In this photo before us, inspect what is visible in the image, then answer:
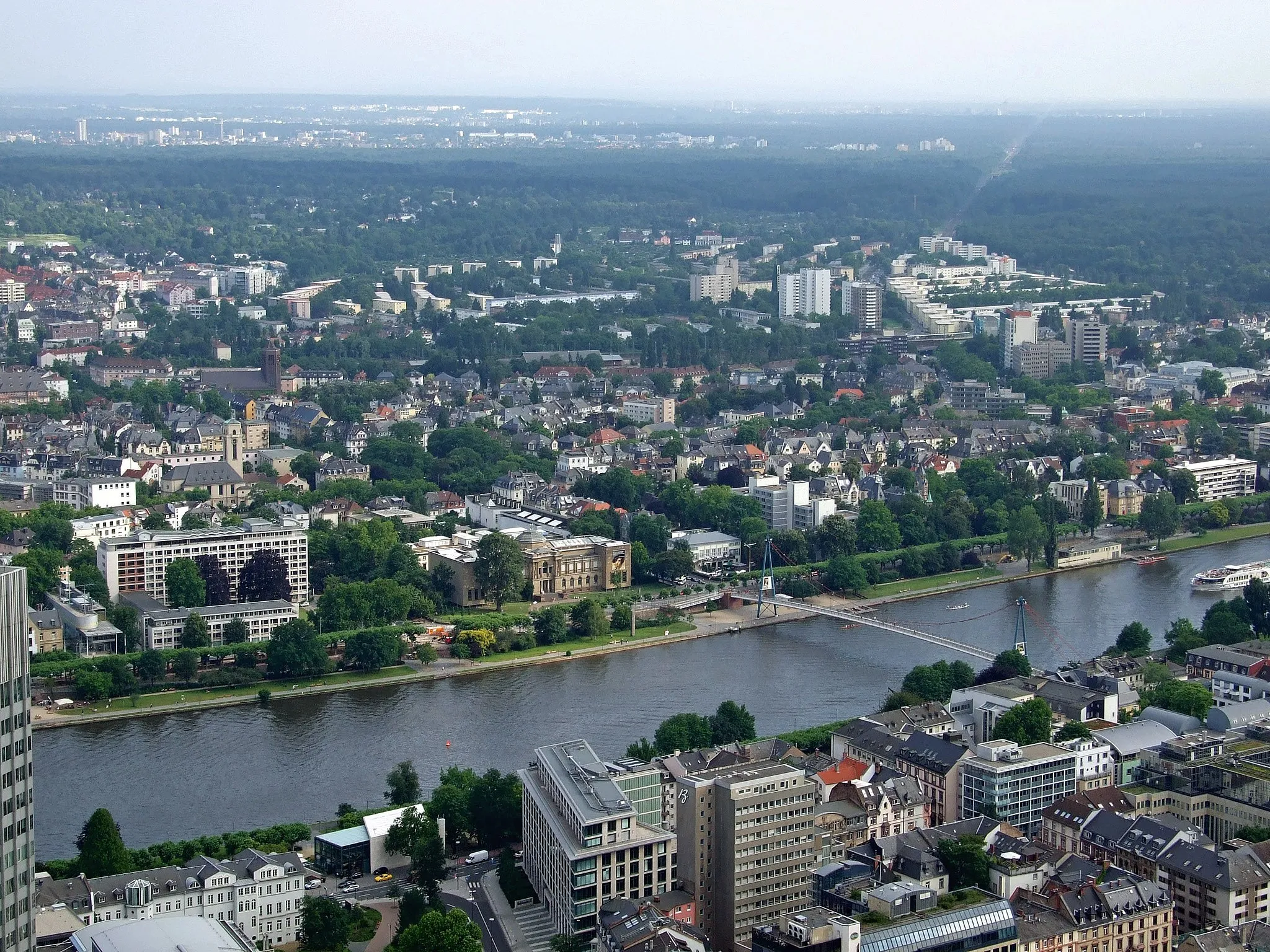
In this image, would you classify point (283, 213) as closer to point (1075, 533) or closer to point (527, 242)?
point (527, 242)

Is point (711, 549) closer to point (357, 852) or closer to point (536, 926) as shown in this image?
point (357, 852)

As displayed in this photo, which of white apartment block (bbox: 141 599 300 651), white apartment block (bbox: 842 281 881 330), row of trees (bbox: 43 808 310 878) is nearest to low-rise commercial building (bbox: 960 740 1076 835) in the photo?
row of trees (bbox: 43 808 310 878)

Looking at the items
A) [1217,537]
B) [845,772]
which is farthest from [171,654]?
[1217,537]

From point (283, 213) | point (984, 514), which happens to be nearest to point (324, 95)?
point (283, 213)

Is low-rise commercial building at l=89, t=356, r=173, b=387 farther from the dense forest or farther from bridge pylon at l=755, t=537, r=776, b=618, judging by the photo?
bridge pylon at l=755, t=537, r=776, b=618

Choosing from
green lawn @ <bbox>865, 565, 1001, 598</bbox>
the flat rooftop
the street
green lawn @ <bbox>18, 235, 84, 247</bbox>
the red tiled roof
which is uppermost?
the flat rooftop

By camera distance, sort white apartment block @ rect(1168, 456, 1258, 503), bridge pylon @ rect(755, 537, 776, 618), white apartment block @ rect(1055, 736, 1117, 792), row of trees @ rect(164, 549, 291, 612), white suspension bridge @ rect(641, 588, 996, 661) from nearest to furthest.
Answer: white apartment block @ rect(1055, 736, 1117, 792), white suspension bridge @ rect(641, 588, 996, 661), row of trees @ rect(164, 549, 291, 612), bridge pylon @ rect(755, 537, 776, 618), white apartment block @ rect(1168, 456, 1258, 503)

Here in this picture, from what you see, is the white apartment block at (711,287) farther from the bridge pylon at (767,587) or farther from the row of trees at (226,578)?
the row of trees at (226,578)
